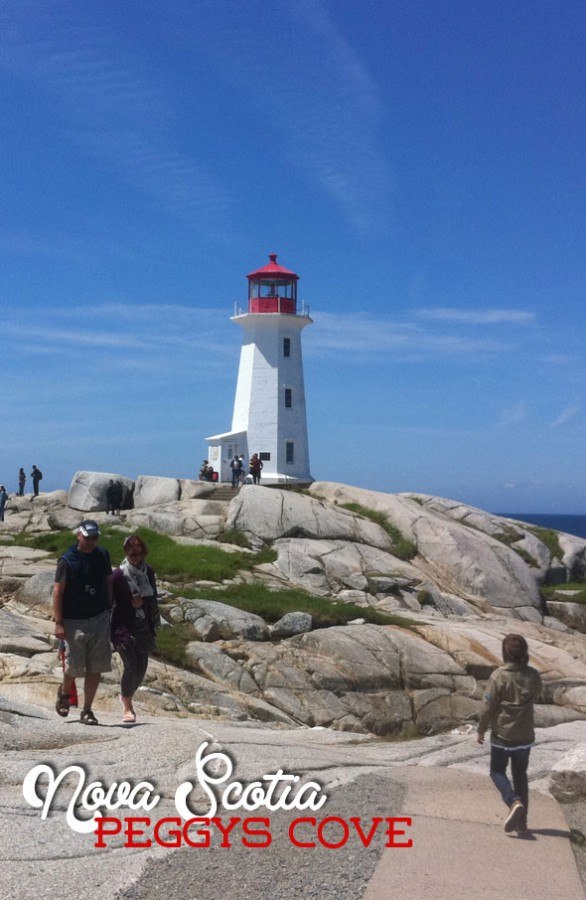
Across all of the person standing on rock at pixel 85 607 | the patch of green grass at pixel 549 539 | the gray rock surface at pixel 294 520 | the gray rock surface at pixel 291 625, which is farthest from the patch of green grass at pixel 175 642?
the patch of green grass at pixel 549 539

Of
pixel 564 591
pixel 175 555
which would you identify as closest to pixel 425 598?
pixel 175 555

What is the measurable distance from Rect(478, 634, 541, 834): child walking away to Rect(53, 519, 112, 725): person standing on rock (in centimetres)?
506

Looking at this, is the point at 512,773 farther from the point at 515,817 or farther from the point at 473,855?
the point at 473,855

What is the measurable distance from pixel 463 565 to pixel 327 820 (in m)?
27.1

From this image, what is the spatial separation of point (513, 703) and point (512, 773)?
25.1 inches

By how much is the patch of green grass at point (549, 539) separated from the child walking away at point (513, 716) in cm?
3211

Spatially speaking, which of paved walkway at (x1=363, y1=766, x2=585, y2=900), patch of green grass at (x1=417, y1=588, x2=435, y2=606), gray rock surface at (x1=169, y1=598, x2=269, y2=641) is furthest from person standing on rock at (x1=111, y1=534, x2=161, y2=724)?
patch of green grass at (x1=417, y1=588, x2=435, y2=606)

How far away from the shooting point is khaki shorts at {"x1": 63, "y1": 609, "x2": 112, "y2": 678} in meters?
11.7

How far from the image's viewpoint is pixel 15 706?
1254 centimetres

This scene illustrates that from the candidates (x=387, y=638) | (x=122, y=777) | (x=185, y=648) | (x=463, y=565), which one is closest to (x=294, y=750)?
(x=122, y=777)

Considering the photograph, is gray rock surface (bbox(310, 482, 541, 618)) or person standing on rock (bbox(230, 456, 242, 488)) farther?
Result: person standing on rock (bbox(230, 456, 242, 488))

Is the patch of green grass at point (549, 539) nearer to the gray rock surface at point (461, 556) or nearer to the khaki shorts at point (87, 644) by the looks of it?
the gray rock surface at point (461, 556)

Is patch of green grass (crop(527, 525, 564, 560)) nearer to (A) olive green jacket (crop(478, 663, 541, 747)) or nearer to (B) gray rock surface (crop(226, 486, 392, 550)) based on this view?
(B) gray rock surface (crop(226, 486, 392, 550))

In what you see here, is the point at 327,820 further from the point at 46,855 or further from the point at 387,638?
the point at 387,638
